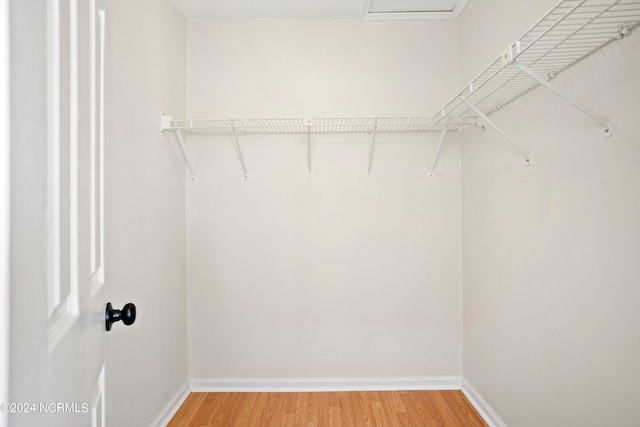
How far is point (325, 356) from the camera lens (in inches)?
83.4

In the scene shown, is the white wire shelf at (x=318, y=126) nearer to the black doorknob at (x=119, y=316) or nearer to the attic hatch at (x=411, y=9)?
the attic hatch at (x=411, y=9)

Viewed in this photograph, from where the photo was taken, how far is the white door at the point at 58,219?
36 centimetres

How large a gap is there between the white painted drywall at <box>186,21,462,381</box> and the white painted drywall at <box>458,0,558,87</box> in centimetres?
13

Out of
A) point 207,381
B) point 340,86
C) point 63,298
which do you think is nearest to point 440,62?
point 340,86

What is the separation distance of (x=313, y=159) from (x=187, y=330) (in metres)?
1.45

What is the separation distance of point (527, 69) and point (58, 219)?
129 cm

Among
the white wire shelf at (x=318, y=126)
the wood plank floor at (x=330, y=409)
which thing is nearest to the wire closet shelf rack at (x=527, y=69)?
the white wire shelf at (x=318, y=126)

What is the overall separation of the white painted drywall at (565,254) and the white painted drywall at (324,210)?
0.40 meters

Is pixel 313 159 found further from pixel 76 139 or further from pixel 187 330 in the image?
pixel 76 139

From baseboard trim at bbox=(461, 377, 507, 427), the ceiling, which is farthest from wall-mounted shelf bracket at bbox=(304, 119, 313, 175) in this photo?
baseboard trim at bbox=(461, 377, 507, 427)

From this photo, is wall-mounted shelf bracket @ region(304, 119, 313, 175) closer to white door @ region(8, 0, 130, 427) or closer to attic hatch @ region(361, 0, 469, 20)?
attic hatch @ region(361, 0, 469, 20)

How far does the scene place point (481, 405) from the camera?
183 cm

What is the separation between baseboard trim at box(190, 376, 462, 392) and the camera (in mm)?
2086

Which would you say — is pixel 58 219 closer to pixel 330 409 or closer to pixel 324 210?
pixel 324 210
